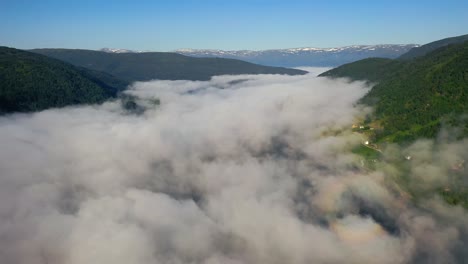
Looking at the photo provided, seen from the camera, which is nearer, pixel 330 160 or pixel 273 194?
pixel 273 194

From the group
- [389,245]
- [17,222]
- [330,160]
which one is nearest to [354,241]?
[389,245]

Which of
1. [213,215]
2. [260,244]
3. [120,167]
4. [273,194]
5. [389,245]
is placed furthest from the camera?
[120,167]

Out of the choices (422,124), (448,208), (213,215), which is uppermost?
(422,124)

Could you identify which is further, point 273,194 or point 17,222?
point 273,194

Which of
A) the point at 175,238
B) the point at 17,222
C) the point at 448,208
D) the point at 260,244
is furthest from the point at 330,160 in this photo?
the point at 17,222

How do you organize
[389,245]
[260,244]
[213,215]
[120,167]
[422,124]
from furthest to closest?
1. [120,167]
2. [422,124]
3. [213,215]
4. [260,244]
5. [389,245]

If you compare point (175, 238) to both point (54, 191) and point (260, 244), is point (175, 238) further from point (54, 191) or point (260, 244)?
point (54, 191)

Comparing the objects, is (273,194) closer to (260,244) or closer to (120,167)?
(260,244)

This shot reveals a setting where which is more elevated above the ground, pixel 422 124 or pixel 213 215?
pixel 422 124

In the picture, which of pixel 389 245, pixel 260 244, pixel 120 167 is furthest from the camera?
pixel 120 167
